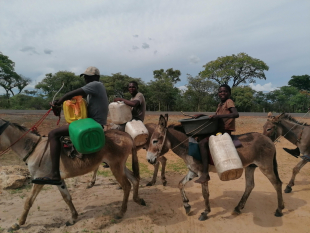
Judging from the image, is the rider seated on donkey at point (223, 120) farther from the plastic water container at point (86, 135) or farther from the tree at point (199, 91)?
the tree at point (199, 91)

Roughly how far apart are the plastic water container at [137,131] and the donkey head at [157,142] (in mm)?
707

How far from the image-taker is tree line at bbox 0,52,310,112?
35375mm

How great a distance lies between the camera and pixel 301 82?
4700cm

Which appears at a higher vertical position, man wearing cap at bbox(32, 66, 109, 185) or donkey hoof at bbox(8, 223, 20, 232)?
man wearing cap at bbox(32, 66, 109, 185)

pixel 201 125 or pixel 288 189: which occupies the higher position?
pixel 201 125

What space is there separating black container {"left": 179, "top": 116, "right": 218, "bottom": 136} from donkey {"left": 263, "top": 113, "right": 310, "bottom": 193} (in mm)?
3667

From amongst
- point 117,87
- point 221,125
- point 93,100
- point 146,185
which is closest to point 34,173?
point 93,100

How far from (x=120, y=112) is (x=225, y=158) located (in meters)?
2.78

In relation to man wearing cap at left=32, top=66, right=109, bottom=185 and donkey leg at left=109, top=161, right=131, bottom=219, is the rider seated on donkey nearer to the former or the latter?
donkey leg at left=109, top=161, right=131, bottom=219

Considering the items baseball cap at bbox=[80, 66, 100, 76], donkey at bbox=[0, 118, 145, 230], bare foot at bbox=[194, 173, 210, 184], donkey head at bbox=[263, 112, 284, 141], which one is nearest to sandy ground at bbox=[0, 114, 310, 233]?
donkey at bbox=[0, 118, 145, 230]

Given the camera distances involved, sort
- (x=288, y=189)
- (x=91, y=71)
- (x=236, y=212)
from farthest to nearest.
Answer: (x=288, y=189) → (x=236, y=212) → (x=91, y=71)

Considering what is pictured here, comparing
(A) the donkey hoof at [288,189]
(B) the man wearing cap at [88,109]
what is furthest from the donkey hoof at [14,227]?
(A) the donkey hoof at [288,189]

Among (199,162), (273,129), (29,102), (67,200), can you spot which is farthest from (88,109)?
(29,102)

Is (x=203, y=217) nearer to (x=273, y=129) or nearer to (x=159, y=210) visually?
(x=159, y=210)
